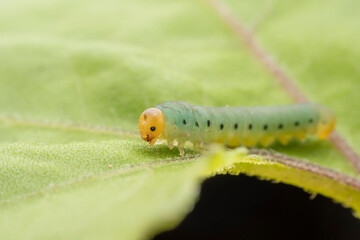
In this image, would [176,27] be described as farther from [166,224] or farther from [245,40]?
[166,224]

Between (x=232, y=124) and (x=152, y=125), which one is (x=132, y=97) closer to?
(x=152, y=125)

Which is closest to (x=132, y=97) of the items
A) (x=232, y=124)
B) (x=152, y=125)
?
(x=152, y=125)

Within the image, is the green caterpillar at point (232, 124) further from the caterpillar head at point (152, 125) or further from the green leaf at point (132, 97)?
the green leaf at point (132, 97)

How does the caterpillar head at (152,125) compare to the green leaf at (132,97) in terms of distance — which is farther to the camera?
the caterpillar head at (152,125)

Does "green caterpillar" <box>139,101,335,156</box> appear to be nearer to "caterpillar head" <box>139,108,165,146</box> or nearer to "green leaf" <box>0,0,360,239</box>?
"caterpillar head" <box>139,108,165,146</box>

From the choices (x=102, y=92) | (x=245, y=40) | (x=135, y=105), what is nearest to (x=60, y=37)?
(x=102, y=92)

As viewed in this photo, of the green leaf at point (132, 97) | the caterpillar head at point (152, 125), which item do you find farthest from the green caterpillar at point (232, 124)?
the green leaf at point (132, 97)
